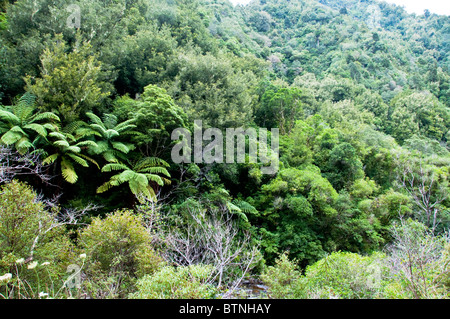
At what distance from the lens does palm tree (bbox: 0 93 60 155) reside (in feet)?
24.9

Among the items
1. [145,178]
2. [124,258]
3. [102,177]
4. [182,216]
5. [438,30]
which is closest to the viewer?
→ [124,258]

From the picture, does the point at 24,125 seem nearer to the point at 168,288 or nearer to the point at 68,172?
the point at 68,172

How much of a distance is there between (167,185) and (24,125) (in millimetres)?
5906

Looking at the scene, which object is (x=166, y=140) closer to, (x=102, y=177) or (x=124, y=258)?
(x=102, y=177)

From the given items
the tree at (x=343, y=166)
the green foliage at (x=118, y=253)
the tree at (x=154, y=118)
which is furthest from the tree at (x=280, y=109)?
the green foliage at (x=118, y=253)

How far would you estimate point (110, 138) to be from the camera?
9.85m

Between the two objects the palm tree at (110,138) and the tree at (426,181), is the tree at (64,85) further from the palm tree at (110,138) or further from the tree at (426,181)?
the tree at (426,181)

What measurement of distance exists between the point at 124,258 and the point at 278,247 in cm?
791

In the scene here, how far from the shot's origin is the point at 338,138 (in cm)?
1988

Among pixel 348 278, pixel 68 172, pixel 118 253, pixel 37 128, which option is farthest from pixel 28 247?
pixel 348 278

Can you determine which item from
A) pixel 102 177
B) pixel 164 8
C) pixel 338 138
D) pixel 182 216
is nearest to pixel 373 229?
pixel 338 138

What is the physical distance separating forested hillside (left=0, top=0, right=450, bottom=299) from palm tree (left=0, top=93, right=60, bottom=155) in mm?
51

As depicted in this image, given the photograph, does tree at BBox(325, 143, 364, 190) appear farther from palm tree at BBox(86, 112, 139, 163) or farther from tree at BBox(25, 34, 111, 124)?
tree at BBox(25, 34, 111, 124)

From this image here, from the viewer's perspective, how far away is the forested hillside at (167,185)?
5.85 metres
